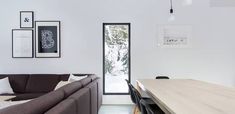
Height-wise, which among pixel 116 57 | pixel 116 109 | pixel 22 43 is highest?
pixel 22 43

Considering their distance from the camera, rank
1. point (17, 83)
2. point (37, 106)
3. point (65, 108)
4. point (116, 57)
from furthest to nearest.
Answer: point (116, 57), point (17, 83), point (65, 108), point (37, 106)

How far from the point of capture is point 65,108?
1.81 meters

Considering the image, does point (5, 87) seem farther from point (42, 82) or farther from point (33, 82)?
point (42, 82)

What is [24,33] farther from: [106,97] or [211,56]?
[211,56]

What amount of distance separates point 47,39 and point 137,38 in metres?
2.16

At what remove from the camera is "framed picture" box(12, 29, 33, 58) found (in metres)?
5.95

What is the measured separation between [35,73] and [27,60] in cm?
37

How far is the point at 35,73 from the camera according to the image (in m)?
5.93

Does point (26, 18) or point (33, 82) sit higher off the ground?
point (26, 18)

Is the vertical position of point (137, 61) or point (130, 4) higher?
point (130, 4)

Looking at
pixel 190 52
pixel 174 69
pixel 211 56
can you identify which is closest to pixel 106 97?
pixel 174 69

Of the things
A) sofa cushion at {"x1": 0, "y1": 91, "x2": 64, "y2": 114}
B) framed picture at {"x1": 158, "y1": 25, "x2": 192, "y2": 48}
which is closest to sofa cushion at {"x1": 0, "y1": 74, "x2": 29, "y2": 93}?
framed picture at {"x1": 158, "y1": 25, "x2": 192, "y2": 48}

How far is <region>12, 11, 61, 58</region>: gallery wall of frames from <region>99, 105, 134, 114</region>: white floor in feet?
5.52

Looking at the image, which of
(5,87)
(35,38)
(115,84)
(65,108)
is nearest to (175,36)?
(115,84)
